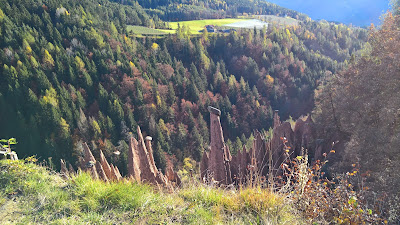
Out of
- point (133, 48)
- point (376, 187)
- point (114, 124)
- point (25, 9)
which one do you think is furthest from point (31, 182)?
point (25, 9)

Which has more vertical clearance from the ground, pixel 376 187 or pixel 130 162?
pixel 376 187

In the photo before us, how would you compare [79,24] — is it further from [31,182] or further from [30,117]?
[31,182]

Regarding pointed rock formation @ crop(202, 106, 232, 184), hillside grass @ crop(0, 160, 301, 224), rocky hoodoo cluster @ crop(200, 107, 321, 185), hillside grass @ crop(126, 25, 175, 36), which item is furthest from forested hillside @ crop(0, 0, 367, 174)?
hillside grass @ crop(0, 160, 301, 224)

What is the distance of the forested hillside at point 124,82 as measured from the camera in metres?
49.6

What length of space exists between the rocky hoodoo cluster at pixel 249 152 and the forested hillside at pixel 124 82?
2647 cm

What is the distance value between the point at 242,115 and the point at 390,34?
5082cm

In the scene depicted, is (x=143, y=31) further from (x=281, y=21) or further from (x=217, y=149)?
(x=281, y=21)

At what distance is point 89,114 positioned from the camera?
54875 millimetres

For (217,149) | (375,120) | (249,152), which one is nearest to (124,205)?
(217,149)

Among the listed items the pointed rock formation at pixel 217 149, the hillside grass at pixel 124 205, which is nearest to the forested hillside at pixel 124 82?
the pointed rock formation at pixel 217 149

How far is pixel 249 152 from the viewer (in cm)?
1564

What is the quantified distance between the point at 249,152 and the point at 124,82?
50543mm

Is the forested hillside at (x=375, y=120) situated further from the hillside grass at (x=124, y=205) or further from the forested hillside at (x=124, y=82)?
the forested hillside at (x=124, y=82)

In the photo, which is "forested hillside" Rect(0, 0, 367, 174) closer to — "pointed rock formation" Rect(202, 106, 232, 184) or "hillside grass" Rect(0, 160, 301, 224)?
"pointed rock formation" Rect(202, 106, 232, 184)
